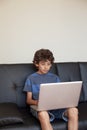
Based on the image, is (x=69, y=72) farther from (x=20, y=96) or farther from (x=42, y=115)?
(x=42, y=115)

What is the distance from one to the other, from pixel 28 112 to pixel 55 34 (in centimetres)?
106

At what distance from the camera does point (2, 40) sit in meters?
2.74

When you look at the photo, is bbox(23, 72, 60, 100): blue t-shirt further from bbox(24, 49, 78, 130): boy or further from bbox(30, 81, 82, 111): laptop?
bbox(30, 81, 82, 111): laptop

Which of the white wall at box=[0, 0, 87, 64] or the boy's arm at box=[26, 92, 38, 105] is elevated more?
the white wall at box=[0, 0, 87, 64]

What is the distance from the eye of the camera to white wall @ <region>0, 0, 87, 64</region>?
276 centimetres

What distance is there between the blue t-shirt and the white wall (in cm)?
48

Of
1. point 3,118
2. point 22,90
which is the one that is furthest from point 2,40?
point 3,118

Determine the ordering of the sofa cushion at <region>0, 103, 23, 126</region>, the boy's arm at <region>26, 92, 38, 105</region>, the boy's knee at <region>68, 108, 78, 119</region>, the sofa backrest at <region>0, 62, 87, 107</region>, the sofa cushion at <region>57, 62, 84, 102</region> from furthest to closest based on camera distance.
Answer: the sofa cushion at <region>57, 62, 84, 102</region> < the sofa backrest at <region>0, 62, 87, 107</region> < the boy's arm at <region>26, 92, 38, 105</region> < the boy's knee at <region>68, 108, 78, 119</region> < the sofa cushion at <region>0, 103, 23, 126</region>

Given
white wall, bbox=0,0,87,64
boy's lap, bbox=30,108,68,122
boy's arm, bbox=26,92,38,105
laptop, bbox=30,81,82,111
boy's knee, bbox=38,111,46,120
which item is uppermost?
white wall, bbox=0,0,87,64

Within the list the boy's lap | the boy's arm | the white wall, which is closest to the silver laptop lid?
the boy's lap

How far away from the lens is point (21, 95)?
249 cm

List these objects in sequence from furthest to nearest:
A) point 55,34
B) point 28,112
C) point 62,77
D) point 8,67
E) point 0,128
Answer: point 55,34 → point 62,77 → point 8,67 → point 28,112 → point 0,128

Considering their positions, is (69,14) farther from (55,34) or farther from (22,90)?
(22,90)

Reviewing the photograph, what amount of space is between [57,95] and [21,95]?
0.59 metres
